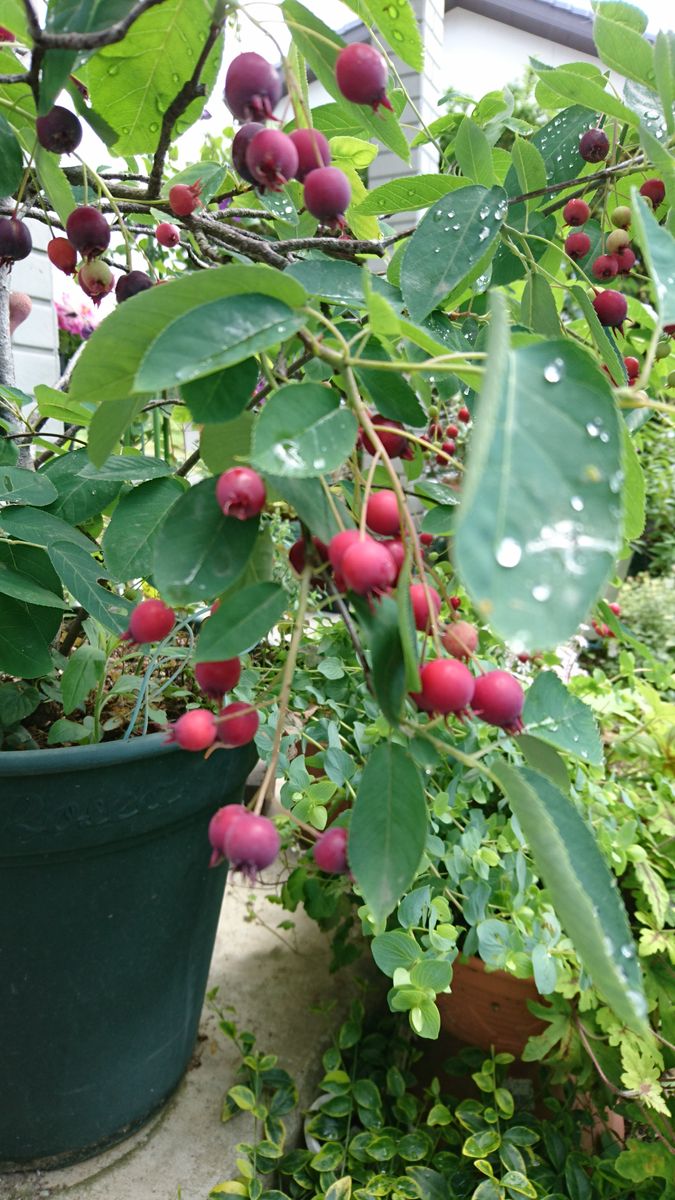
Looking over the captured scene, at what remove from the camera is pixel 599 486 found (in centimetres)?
23

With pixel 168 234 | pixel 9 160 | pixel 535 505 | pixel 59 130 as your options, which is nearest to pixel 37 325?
pixel 168 234

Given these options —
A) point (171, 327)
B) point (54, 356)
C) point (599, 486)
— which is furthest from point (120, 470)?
point (54, 356)

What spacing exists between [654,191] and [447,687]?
0.55 meters

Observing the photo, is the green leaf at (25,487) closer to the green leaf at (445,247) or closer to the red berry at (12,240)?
the red berry at (12,240)

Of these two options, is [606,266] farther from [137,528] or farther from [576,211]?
[137,528]

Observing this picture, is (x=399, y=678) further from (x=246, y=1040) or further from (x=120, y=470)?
(x=246, y=1040)

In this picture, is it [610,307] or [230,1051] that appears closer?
[610,307]

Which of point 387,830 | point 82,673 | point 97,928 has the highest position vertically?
point 387,830

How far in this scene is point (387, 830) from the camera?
34cm

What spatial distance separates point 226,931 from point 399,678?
108 centimetres

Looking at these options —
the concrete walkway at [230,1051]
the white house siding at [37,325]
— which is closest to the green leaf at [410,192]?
the concrete walkway at [230,1051]

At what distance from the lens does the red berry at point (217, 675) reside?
1.18 feet

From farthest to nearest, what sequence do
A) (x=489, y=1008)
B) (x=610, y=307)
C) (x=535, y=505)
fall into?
1. (x=489, y=1008)
2. (x=610, y=307)
3. (x=535, y=505)

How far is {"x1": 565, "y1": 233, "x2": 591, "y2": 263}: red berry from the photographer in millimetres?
665
